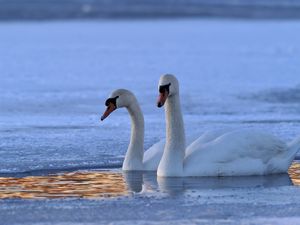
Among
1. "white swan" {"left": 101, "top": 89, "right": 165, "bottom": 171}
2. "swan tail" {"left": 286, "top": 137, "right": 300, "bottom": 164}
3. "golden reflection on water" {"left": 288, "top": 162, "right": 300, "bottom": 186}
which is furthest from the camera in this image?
"white swan" {"left": 101, "top": 89, "right": 165, "bottom": 171}

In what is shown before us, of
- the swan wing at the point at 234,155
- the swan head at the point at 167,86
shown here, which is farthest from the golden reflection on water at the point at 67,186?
the swan head at the point at 167,86

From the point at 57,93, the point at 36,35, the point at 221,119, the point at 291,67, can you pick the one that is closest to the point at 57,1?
the point at 36,35

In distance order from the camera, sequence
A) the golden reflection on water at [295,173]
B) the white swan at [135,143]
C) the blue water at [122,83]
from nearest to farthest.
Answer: the golden reflection on water at [295,173]
the white swan at [135,143]
the blue water at [122,83]

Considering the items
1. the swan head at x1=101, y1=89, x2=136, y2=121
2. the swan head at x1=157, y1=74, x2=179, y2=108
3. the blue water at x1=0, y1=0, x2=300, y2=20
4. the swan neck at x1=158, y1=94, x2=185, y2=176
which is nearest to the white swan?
the swan head at x1=101, y1=89, x2=136, y2=121

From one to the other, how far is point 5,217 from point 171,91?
7.89 feet

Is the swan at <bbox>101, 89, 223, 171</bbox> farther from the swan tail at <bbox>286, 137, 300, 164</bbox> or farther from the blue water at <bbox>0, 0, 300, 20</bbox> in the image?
the blue water at <bbox>0, 0, 300, 20</bbox>

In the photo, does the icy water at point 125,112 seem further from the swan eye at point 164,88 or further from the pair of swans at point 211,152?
the swan eye at point 164,88

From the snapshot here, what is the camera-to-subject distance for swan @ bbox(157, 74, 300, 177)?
8742 mm

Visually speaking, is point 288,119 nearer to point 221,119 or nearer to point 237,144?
point 221,119

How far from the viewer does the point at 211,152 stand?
8.77m

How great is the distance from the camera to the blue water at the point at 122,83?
1064 cm

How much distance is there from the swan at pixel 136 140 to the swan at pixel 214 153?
250 mm

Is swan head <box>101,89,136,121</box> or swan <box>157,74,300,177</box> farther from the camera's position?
swan head <box>101,89,136,121</box>

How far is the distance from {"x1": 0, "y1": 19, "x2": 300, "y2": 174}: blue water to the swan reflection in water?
0.45m
